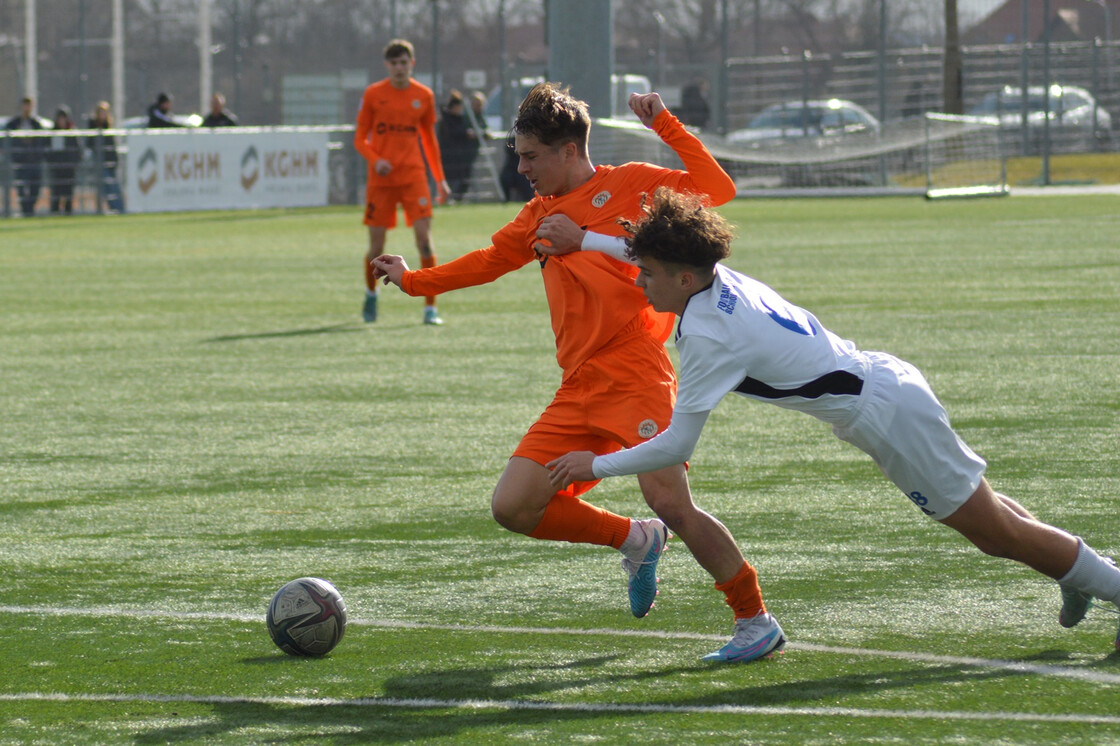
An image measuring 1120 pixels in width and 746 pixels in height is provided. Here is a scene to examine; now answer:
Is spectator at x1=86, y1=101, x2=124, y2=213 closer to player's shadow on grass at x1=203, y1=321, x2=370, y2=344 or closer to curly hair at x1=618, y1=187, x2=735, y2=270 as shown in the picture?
player's shadow on grass at x1=203, y1=321, x2=370, y2=344

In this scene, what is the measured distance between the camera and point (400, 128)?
1429 centimetres

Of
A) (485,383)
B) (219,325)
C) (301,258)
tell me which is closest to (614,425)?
→ (485,383)

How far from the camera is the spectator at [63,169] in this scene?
2950 centimetres

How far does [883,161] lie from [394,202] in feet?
63.5

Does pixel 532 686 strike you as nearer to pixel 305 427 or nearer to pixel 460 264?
pixel 460 264

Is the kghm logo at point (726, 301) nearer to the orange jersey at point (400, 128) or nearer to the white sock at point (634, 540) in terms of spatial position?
the white sock at point (634, 540)

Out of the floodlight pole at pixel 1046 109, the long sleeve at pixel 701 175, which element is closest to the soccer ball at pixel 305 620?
the long sleeve at pixel 701 175

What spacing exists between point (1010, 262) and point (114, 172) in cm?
1831

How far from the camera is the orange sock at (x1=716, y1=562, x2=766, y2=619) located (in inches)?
188

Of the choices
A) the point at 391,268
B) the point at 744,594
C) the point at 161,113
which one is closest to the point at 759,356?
the point at 744,594

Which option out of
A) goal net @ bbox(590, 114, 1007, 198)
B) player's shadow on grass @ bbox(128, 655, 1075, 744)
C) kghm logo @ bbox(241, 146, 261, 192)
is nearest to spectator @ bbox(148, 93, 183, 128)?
kghm logo @ bbox(241, 146, 261, 192)

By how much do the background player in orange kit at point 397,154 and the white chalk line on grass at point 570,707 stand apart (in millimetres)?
9069

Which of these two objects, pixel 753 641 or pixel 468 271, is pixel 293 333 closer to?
pixel 468 271

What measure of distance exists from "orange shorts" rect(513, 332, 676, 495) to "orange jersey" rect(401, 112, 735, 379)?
0.06 meters
